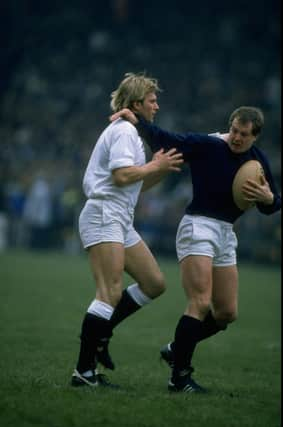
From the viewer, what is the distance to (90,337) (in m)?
7.42

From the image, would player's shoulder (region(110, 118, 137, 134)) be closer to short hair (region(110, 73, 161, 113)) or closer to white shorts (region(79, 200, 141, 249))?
short hair (region(110, 73, 161, 113))

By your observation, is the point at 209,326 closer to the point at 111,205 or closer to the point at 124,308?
the point at 124,308

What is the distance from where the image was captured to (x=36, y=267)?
20.3 meters

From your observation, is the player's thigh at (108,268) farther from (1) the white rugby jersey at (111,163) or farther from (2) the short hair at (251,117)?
(2) the short hair at (251,117)

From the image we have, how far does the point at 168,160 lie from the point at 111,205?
0.53 metres

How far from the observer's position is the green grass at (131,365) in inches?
256

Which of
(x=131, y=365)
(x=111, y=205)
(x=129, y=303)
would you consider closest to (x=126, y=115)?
(x=111, y=205)

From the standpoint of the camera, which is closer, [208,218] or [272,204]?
[208,218]

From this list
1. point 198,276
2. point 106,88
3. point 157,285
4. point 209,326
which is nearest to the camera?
point 198,276

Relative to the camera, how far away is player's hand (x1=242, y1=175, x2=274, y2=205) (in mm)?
7680

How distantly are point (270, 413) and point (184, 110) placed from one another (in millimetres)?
22536

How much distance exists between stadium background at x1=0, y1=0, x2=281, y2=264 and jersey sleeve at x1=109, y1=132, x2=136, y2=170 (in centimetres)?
1645

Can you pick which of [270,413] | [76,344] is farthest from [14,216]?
[270,413]

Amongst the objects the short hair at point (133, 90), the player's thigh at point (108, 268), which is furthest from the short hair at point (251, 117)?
the player's thigh at point (108, 268)
